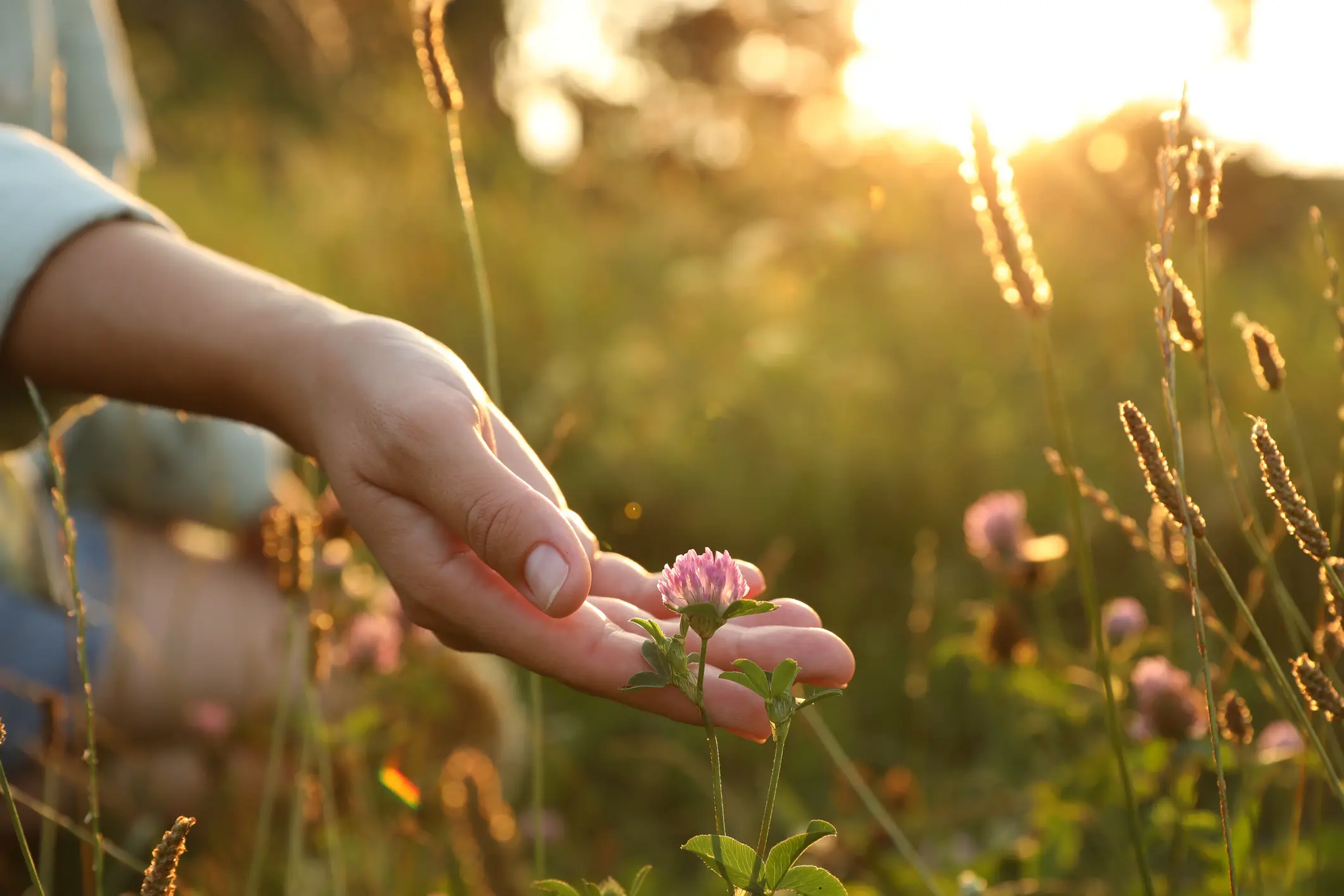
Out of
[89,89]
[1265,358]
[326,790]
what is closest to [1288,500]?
[1265,358]

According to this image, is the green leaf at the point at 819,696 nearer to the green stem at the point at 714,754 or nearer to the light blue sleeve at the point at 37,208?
the green stem at the point at 714,754

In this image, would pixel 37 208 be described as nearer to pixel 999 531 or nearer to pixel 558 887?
pixel 558 887

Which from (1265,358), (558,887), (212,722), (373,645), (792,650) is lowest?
(212,722)

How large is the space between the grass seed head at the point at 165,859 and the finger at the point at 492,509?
254mm

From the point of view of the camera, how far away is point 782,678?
632 mm

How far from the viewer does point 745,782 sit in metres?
2.21

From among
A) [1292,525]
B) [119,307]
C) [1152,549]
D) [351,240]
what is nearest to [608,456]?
[351,240]

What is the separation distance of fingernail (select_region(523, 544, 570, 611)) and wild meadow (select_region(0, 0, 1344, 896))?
3.6 inches

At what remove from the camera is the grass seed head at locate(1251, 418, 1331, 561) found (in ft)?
2.10

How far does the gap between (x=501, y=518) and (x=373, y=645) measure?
2.59 feet

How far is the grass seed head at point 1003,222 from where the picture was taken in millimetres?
812

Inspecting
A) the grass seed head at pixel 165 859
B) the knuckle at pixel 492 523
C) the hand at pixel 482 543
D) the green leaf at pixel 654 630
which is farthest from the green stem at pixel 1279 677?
the grass seed head at pixel 165 859

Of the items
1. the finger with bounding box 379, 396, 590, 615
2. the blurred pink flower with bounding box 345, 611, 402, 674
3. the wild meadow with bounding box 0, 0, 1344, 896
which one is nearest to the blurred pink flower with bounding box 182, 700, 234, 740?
the wild meadow with bounding box 0, 0, 1344, 896

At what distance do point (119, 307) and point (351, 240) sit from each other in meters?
2.83
